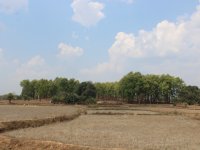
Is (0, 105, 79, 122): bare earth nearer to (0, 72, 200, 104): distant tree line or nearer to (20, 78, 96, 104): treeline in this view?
(20, 78, 96, 104): treeline

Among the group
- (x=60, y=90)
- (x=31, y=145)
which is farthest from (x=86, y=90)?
(x=31, y=145)

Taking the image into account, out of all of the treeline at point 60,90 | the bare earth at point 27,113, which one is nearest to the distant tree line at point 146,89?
the treeline at point 60,90

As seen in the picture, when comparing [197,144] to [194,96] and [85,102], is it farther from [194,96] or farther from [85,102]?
[194,96]

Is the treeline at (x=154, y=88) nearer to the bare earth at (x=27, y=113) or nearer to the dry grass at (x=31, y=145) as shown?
the bare earth at (x=27, y=113)

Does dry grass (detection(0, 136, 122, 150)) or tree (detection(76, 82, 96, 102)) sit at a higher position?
tree (detection(76, 82, 96, 102))

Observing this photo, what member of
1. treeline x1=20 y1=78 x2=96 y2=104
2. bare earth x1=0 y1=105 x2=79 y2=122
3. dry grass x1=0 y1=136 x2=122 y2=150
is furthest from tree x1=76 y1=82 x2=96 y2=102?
dry grass x1=0 y1=136 x2=122 y2=150

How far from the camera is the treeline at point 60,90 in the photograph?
9556 centimetres

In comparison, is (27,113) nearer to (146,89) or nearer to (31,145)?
(31,145)

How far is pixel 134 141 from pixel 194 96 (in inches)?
3441

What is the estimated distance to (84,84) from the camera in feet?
370

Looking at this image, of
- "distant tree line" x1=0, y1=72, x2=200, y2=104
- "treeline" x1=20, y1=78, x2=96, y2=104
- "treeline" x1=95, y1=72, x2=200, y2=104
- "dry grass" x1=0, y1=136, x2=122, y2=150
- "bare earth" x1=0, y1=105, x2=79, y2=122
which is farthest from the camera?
"treeline" x1=95, y1=72, x2=200, y2=104

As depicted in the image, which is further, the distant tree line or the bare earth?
the distant tree line

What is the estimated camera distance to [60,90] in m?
121

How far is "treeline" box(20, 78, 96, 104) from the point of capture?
95.6 m
